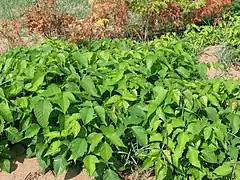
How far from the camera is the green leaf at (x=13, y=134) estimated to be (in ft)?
11.0

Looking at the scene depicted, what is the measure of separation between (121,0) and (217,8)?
164 centimetres

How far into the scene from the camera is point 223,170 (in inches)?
120

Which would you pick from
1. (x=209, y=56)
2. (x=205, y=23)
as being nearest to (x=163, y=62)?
(x=209, y=56)

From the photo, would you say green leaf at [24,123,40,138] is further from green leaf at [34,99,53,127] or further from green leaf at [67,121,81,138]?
green leaf at [67,121,81,138]

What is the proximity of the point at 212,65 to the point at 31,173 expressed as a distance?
263cm

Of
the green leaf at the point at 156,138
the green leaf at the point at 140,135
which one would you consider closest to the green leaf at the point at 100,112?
the green leaf at the point at 140,135

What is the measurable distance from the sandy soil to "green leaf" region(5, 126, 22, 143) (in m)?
0.22

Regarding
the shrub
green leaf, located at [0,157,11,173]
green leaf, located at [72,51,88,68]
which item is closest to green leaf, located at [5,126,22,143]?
green leaf, located at [0,157,11,173]

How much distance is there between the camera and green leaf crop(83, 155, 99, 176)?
9.95ft

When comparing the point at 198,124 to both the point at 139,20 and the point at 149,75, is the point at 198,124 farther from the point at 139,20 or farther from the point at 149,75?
the point at 139,20

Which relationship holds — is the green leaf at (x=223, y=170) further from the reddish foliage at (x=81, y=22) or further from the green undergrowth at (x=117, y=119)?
the reddish foliage at (x=81, y=22)

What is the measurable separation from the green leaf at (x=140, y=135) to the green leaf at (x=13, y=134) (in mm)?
823

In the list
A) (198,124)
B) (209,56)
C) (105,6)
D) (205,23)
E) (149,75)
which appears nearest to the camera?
(198,124)

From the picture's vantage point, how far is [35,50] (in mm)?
4016
